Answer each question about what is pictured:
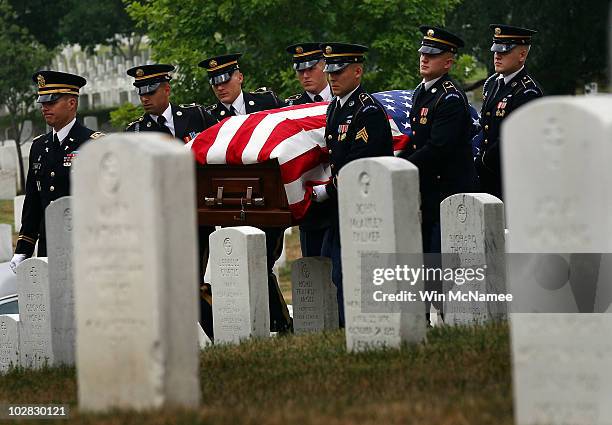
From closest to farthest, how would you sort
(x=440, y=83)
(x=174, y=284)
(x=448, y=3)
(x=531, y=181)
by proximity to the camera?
(x=531, y=181), (x=174, y=284), (x=440, y=83), (x=448, y=3)

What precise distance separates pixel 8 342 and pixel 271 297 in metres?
2.03

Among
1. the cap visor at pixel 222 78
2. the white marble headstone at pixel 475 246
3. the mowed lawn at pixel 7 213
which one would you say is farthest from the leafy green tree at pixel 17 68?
the white marble headstone at pixel 475 246

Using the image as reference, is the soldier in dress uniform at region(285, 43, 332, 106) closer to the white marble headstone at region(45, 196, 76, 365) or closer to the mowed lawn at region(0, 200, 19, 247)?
the white marble headstone at region(45, 196, 76, 365)

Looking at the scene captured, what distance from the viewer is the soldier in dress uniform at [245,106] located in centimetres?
1110

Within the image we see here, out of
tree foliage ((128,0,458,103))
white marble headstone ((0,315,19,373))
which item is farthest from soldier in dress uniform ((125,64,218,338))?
tree foliage ((128,0,458,103))

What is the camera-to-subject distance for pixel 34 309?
10.3 m

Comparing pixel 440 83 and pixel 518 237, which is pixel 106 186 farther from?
pixel 440 83

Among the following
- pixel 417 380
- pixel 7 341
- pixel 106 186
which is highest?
pixel 106 186

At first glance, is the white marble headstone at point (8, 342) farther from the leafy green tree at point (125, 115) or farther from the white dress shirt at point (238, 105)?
the leafy green tree at point (125, 115)

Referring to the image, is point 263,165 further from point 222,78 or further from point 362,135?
point 222,78

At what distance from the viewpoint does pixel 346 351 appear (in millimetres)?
7652

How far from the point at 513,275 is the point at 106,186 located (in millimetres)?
1701

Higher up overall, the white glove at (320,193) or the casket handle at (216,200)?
the white glove at (320,193)

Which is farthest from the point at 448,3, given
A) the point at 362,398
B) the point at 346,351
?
the point at 362,398
